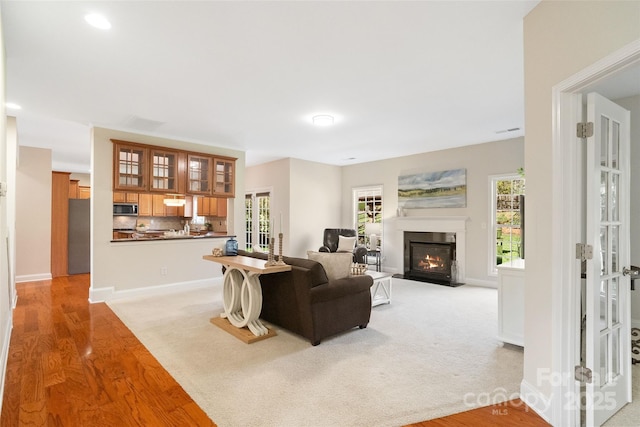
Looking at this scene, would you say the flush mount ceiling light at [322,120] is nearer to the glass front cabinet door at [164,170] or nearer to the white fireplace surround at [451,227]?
the glass front cabinet door at [164,170]

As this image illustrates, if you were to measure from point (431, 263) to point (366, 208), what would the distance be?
2129 millimetres

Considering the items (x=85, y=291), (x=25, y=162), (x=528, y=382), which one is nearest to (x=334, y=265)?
(x=528, y=382)

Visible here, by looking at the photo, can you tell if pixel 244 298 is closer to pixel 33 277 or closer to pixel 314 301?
pixel 314 301

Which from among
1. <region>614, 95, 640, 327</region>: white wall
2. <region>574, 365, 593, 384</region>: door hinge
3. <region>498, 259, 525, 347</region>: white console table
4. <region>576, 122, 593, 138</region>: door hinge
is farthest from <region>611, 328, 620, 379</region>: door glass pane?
<region>614, 95, 640, 327</region>: white wall

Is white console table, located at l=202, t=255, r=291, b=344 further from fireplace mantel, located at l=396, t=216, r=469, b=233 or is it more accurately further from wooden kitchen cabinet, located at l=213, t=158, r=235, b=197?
fireplace mantel, located at l=396, t=216, r=469, b=233

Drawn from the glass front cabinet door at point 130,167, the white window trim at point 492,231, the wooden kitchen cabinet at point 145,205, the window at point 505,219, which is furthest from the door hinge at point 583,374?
the wooden kitchen cabinet at point 145,205

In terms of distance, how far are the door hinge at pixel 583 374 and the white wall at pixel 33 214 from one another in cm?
804

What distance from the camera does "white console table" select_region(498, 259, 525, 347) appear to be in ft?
9.70

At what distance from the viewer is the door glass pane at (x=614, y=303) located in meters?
1.98

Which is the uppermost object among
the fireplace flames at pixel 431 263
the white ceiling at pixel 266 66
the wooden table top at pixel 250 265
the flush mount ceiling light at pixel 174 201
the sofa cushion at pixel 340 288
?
the white ceiling at pixel 266 66

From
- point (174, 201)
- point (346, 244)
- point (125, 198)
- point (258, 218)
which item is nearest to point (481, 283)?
A: point (346, 244)

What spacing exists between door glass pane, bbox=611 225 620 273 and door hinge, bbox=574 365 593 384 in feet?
2.03

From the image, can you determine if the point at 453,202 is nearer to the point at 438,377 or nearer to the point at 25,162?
the point at 438,377

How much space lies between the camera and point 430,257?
21.2 feet
